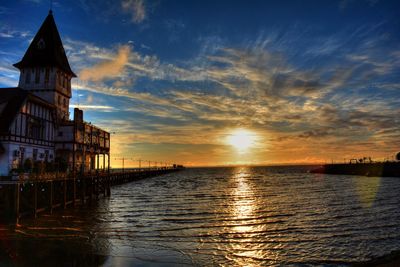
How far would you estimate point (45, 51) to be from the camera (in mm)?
42781

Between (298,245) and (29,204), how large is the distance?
818 inches

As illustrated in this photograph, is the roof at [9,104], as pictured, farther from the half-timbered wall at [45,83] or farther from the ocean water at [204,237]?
the ocean water at [204,237]

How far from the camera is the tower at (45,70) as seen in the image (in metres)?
41.9

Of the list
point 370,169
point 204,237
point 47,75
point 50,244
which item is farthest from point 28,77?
point 370,169

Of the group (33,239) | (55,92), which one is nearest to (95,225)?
(33,239)

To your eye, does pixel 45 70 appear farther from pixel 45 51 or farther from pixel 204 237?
pixel 204 237

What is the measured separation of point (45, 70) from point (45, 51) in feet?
8.96

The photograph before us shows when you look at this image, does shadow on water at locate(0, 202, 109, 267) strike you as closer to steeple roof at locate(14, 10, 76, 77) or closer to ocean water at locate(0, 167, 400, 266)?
ocean water at locate(0, 167, 400, 266)

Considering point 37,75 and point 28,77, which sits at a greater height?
point 37,75

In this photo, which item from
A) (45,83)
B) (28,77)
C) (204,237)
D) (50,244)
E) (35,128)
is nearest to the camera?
(50,244)

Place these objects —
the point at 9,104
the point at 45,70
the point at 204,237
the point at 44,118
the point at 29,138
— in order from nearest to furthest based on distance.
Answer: the point at 204,237 → the point at 9,104 → the point at 29,138 → the point at 44,118 → the point at 45,70

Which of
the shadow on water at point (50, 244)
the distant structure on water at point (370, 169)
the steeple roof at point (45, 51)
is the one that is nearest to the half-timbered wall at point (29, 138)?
the shadow on water at point (50, 244)

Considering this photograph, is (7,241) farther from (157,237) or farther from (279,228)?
(279,228)

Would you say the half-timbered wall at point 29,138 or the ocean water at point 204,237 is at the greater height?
the half-timbered wall at point 29,138
